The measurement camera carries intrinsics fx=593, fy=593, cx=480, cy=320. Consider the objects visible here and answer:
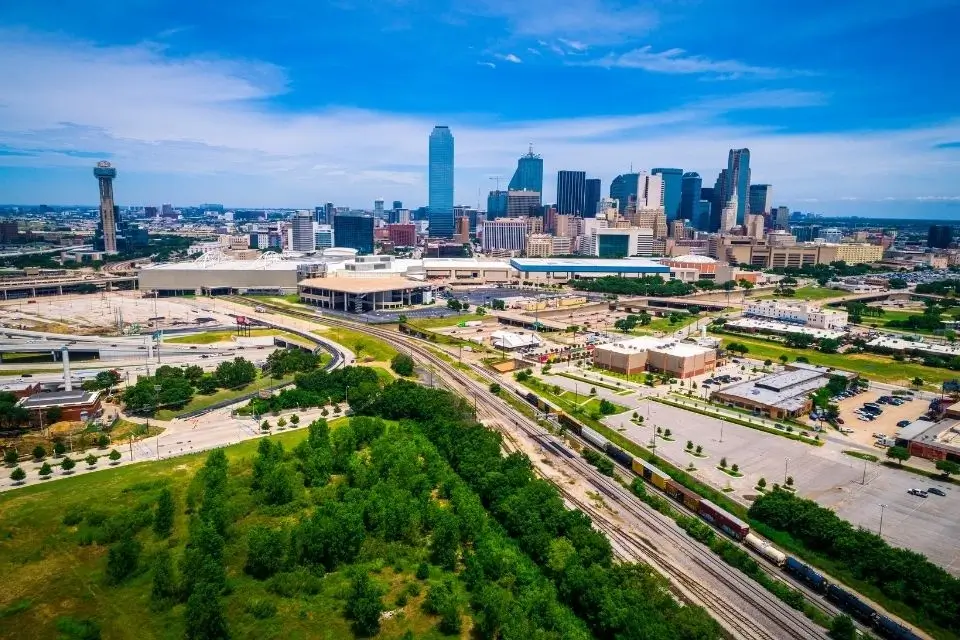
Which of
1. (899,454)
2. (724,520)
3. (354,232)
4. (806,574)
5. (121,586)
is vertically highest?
(354,232)

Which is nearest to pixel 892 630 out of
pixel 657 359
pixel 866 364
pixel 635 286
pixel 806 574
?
pixel 806 574

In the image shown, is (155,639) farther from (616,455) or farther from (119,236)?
(119,236)

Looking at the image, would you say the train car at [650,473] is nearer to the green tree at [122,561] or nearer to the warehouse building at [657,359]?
the warehouse building at [657,359]

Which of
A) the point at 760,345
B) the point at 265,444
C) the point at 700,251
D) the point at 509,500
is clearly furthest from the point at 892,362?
the point at 700,251

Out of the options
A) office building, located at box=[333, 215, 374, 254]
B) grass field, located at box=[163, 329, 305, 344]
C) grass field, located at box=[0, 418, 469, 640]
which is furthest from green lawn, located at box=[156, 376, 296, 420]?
office building, located at box=[333, 215, 374, 254]

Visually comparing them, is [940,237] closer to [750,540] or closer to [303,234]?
[303,234]

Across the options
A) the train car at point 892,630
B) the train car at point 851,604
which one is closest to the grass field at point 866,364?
the train car at point 851,604

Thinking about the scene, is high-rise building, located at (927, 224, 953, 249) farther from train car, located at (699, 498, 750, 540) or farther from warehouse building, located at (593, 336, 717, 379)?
train car, located at (699, 498, 750, 540)
